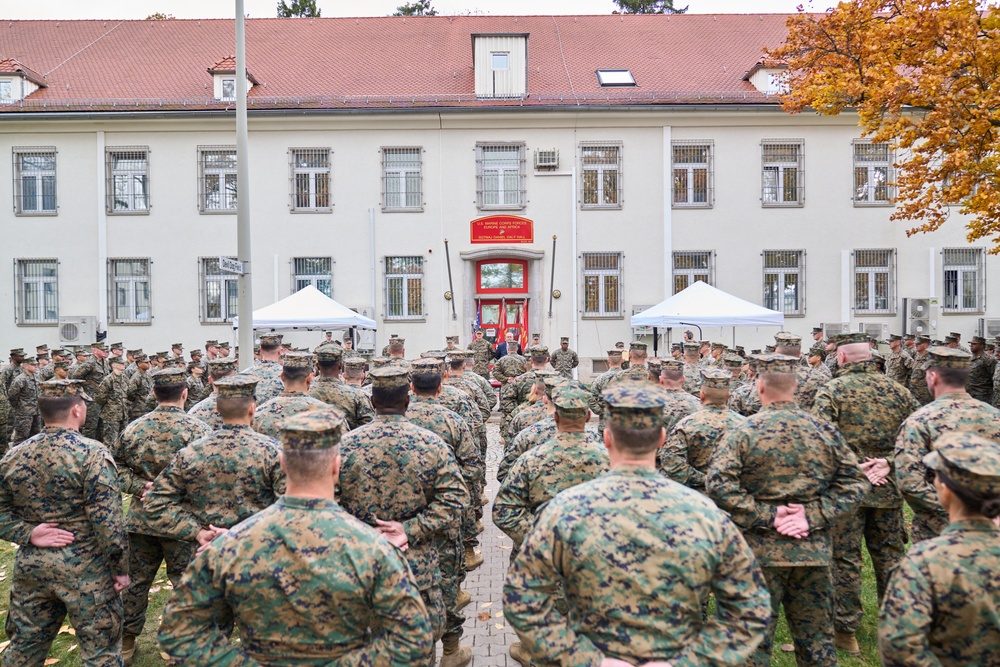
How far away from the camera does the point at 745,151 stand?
843 inches

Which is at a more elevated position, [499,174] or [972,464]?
[499,174]

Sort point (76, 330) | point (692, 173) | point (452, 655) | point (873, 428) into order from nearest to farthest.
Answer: point (452, 655)
point (873, 428)
point (76, 330)
point (692, 173)

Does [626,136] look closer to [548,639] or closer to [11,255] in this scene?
[11,255]

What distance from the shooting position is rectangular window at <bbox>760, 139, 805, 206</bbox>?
844 inches

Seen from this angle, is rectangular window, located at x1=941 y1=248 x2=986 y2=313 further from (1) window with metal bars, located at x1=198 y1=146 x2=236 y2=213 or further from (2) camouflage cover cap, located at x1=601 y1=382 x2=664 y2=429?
(2) camouflage cover cap, located at x1=601 y1=382 x2=664 y2=429

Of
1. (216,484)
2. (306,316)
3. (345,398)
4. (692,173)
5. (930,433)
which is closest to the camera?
(216,484)

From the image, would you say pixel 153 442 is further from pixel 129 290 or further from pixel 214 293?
pixel 129 290

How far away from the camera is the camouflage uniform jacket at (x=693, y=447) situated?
537 cm

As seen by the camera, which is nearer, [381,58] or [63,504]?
[63,504]

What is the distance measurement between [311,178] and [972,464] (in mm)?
20782

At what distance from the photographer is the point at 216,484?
4.36m

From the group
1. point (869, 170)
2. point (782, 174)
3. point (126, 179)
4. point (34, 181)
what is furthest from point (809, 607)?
point (34, 181)

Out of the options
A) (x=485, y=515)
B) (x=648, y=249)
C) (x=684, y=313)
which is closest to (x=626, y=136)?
(x=648, y=249)

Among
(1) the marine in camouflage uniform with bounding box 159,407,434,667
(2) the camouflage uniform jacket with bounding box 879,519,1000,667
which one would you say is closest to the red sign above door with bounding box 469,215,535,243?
(1) the marine in camouflage uniform with bounding box 159,407,434,667
